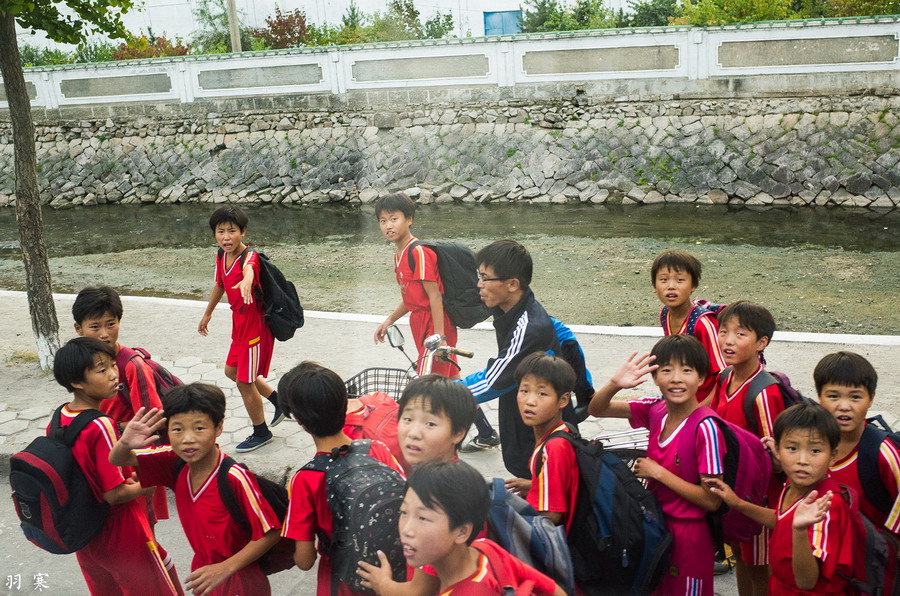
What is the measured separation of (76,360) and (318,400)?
110 cm

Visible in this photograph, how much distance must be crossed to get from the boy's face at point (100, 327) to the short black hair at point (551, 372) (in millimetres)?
2111

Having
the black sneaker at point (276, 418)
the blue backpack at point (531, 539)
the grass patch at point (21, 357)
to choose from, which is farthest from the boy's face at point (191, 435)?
the grass patch at point (21, 357)

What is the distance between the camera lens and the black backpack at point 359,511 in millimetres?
2514

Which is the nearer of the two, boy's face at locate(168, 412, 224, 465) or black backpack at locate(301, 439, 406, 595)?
black backpack at locate(301, 439, 406, 595)

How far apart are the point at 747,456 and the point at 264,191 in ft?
55.0

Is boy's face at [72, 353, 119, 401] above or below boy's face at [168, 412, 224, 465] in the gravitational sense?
above

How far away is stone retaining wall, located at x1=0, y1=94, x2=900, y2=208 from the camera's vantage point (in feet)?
50.3

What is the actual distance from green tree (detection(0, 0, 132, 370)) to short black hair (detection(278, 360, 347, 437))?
4653 millimetres

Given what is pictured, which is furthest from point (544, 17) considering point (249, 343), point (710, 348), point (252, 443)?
point (710, 348)

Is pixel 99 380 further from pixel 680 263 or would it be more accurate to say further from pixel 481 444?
pixel 680 263

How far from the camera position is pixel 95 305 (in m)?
3.91

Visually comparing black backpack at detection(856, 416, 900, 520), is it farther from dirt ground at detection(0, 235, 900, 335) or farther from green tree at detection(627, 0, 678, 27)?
green tree at detection(627, 0, 678, 27)

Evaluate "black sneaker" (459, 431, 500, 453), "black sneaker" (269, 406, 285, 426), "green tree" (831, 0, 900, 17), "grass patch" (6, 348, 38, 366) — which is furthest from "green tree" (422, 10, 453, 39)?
"black sneaker" (459, 431, 500, 453)

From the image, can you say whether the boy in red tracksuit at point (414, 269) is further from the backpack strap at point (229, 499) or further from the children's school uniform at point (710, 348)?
the backpack strap at point (229, 499)
